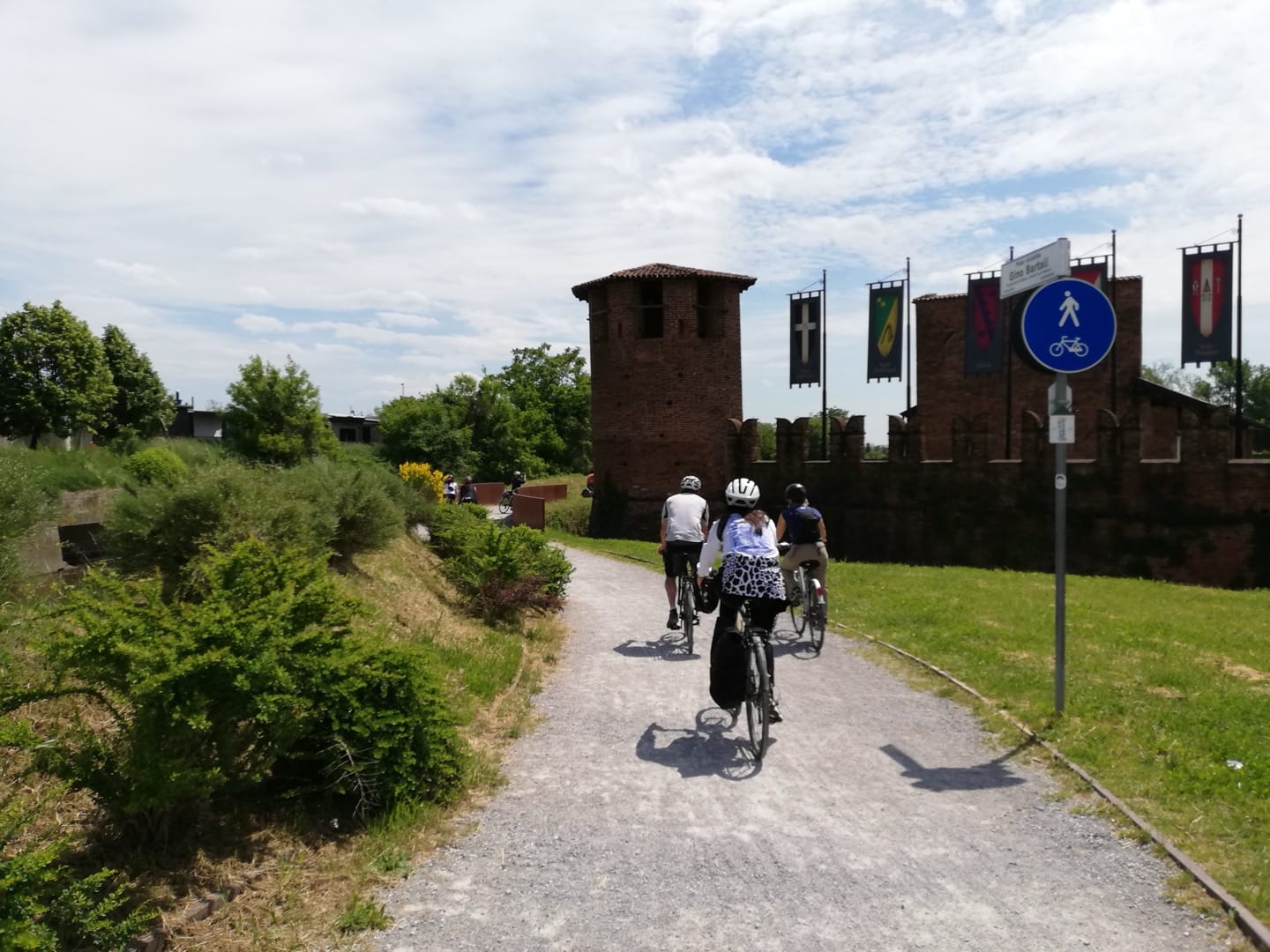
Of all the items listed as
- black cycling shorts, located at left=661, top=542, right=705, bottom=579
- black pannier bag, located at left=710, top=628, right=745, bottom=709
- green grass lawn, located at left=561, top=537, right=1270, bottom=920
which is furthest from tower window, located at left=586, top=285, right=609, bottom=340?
black pannier bag, located at left=710, top=628, right=745, bottom=709

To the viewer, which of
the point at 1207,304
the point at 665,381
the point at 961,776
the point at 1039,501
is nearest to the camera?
the point at 961,776

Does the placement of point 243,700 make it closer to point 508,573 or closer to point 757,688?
point 757,688

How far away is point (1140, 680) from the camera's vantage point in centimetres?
800

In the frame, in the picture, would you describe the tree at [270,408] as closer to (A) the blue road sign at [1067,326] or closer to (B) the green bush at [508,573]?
(B) the green bush at [508,573]

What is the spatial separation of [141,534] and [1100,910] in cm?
791

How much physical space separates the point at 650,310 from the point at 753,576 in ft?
75.6

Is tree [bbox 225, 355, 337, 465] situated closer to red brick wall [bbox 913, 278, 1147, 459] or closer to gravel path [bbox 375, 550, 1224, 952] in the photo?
red brick wall [bbox 913, 278, 1147, 459]

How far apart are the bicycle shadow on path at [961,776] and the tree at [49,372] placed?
3846 centimetres

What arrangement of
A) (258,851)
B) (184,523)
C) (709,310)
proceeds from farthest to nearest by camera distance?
1. (709,310)
2. (184,523)
3. (258,851)

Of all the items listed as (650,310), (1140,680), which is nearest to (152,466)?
(1140,680)

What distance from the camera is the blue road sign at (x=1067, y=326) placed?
6.38 meters

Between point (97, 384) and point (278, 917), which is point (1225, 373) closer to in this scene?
point (97, 384)


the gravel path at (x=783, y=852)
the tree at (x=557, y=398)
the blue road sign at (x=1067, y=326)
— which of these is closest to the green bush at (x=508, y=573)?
the gravel path at (x=783, y=852)

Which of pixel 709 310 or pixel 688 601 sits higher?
pixel 709 310
